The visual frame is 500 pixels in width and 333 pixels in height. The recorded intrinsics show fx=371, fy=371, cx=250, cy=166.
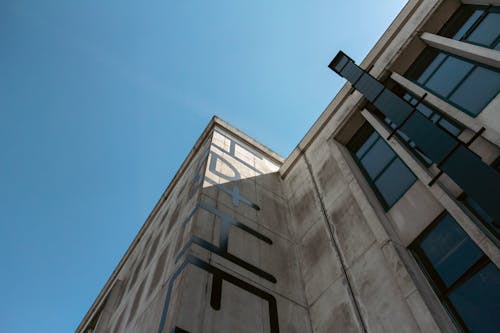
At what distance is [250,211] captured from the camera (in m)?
15.3

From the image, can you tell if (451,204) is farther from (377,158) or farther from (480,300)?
(377,158)

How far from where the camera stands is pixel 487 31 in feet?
41.4

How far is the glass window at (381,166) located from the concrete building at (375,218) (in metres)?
0.06

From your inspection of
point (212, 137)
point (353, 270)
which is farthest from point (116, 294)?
point (353, 270)

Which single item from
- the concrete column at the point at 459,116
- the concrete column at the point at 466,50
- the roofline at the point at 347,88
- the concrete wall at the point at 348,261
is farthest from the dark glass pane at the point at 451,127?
the roofline at the point at 347,88

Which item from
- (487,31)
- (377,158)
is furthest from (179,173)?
(487,31)

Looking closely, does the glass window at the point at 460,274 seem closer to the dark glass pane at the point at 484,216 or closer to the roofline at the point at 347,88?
the dark glass pane at the point at 484,216

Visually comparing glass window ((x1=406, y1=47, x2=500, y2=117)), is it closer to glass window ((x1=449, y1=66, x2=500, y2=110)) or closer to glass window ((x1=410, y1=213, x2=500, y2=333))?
glass window ((x1=449, y1=66, x2=500, y2=110))

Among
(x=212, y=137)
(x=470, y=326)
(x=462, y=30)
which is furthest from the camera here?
(x=212, y=137)

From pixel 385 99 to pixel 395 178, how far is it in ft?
9.51

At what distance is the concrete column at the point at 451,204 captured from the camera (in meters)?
7.86

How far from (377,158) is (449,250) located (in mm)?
5655

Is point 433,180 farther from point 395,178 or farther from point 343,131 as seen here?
point 343,131

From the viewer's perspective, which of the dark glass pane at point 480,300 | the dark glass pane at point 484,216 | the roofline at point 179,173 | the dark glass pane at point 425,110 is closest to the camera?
the dark glass pane at point 480,300
